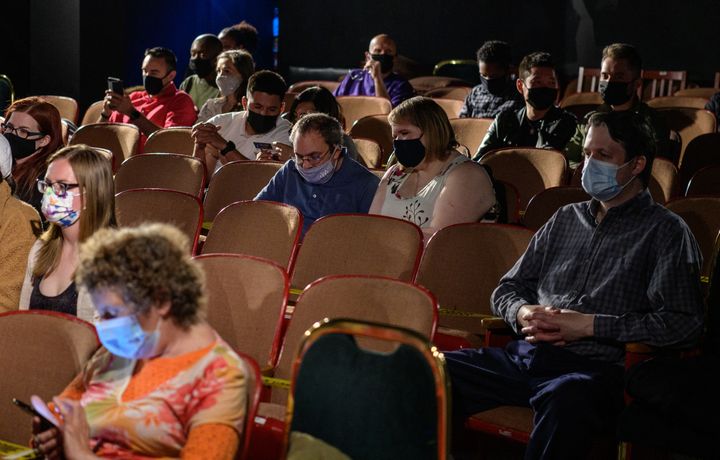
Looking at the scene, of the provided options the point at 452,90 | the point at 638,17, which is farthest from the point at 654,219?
the point at 638,17

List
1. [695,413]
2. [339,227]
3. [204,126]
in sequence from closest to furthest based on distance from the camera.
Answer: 1. [695,413]
2. [339,227]
3. [204,126]

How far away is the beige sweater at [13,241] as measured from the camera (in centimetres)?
346

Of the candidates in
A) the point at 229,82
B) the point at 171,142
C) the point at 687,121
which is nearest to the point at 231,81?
the point at 229,82

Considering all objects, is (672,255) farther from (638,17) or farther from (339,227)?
(638,17)

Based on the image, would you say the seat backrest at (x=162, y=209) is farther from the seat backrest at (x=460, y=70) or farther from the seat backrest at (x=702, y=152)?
the seat backrest at (x=460, y=70)

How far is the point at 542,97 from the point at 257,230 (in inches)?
97.4

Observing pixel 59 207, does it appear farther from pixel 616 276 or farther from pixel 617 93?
pixel 617 93

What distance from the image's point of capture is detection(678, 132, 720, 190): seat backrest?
5.97 meters

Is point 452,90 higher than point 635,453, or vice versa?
point 452,90

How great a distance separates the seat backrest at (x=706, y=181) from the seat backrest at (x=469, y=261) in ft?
5.58

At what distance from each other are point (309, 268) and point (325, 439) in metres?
1.70

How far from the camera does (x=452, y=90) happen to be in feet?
30.5

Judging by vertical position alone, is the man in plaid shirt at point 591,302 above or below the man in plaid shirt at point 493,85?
below

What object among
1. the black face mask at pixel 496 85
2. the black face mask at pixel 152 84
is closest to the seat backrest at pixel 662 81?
the black face mask at pixel 496 85
